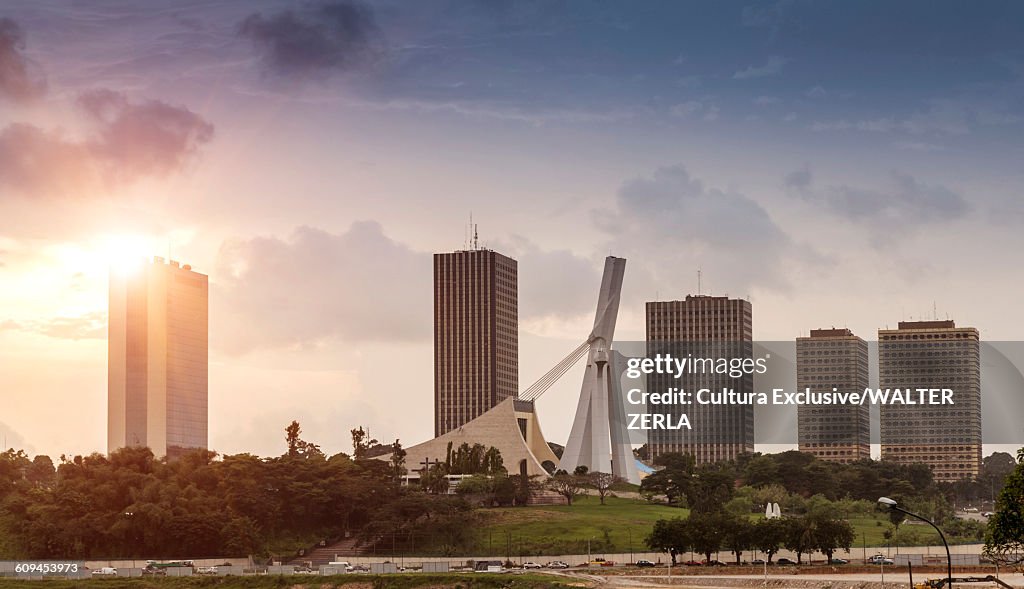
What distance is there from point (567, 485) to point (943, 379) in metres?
89.7

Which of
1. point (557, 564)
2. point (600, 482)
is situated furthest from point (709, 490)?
point (557, 564)

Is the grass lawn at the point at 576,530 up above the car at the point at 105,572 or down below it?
above

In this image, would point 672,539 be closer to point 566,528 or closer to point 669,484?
point 566,528

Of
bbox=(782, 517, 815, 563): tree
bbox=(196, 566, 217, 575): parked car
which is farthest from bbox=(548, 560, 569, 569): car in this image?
bbox=(196, 566, 217, 575): parked car

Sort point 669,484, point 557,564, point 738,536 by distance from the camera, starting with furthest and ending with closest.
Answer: point 669,484 < point 557,564 < point 738,536

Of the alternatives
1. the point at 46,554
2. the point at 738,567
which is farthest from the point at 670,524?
the point at 46,554

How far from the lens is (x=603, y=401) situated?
138 m

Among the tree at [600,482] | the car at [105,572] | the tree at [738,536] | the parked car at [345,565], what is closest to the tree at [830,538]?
the tree at [738,536]

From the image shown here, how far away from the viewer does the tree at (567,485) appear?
123 metres

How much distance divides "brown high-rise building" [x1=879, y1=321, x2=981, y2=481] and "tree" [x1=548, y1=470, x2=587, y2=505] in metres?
81.8

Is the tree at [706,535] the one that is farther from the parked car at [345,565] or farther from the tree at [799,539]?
the parked car at [345,565]

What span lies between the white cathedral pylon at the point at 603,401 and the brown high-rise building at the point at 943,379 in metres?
69.2

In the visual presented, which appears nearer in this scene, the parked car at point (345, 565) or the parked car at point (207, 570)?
the parked car at point (345, 565)

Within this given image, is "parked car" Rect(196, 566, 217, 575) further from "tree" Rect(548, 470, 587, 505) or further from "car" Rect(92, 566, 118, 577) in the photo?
"tree" Rect(548, 470, 587, 505)
